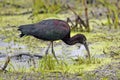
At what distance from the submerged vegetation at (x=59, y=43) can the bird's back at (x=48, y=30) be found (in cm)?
27

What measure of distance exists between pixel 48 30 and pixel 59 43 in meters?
1.43

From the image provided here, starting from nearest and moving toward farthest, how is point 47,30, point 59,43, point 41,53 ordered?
point 47,30 < point 41,53 < point 59,43

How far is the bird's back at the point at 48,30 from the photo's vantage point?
19.1ft

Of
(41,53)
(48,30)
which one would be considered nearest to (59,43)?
(41,53)

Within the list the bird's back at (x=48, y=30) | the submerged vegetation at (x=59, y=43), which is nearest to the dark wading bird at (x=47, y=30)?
the bird's back at (x=48, y=30)

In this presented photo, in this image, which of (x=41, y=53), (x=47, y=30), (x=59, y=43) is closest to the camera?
(x=47, y=30)

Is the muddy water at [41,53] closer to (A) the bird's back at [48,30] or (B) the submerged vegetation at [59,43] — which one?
(B) the submerged vegetation at [59,43]

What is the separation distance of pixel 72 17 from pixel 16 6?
1.31 metres

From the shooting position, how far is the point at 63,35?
598cm

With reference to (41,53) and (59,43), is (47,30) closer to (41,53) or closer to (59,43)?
(41,53)

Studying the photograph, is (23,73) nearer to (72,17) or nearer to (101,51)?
(101,51)

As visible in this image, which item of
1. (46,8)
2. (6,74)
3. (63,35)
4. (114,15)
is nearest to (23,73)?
(6,74)

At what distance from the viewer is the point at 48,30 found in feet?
19.3

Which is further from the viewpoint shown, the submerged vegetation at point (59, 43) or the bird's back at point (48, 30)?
the bird's back at point (48, 30)
